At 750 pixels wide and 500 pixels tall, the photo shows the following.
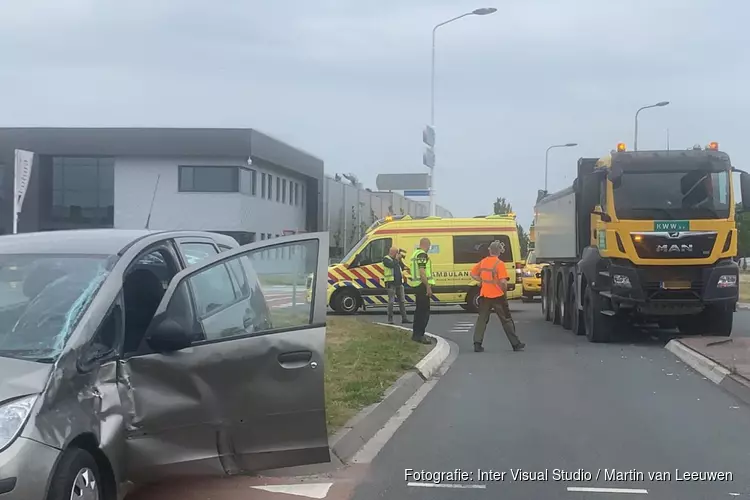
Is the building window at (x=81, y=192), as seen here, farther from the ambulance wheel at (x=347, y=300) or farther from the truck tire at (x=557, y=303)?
the truck tire at (x=557, y=303)

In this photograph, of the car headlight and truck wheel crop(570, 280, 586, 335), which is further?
truck wheel crop(570, 280, 586, 335)

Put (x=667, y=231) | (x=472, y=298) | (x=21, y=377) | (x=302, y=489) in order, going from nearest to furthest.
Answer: (x=21, y=377) < (x=302, y=489) < (x=667, y=231) < (x=472, y=298)

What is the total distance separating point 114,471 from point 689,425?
18.4 feet

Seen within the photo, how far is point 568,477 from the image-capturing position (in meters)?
6.53

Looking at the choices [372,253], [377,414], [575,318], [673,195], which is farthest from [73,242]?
[372,253]

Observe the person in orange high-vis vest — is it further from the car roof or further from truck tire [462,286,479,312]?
truck tire [462,286,479,312]

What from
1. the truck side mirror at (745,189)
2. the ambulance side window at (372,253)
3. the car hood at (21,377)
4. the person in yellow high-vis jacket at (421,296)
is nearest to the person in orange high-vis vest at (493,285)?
the person in yellow high-vis jacket at (421,296)

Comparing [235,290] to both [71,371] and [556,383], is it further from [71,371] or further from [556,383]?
[556,383]

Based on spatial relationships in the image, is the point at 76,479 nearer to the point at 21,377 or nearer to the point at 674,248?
the point at 21,377

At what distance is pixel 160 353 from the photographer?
5.18 metres

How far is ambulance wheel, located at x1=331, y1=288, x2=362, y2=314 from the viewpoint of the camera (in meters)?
24.0

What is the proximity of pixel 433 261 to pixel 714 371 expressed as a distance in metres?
12.7

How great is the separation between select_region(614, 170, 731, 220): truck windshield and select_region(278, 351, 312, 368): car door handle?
1040 cm

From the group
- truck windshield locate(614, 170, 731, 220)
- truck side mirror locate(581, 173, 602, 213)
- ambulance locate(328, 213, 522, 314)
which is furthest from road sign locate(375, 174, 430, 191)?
truck windshield locate(614, 170, 731, 220)
